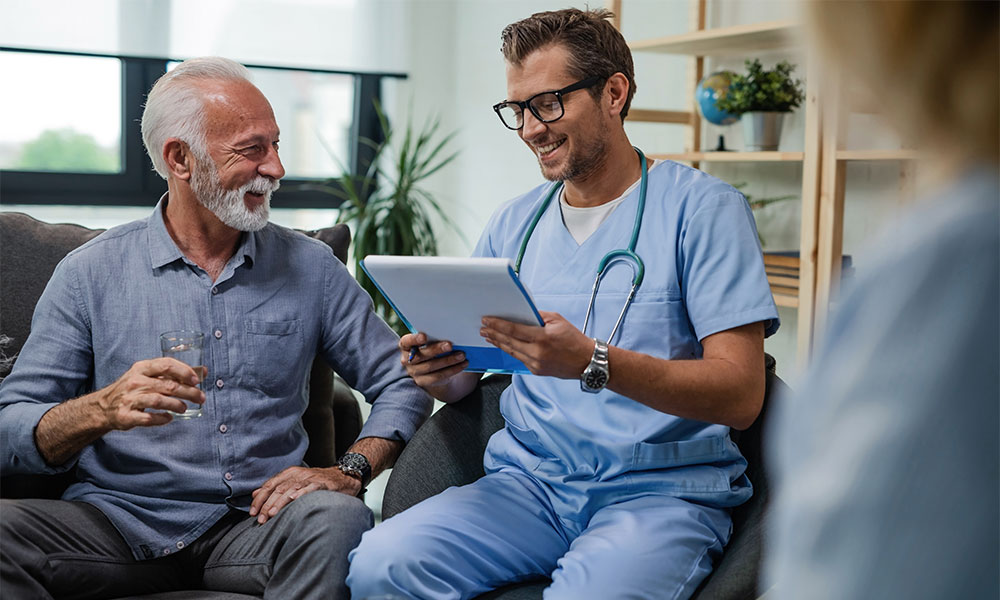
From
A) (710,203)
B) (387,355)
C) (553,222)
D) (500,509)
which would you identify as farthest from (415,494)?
(710,203)

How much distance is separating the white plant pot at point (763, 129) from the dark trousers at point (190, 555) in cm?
169

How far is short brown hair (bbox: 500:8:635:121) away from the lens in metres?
1.64

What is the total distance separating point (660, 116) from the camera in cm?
305

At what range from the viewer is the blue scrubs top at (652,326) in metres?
1.46

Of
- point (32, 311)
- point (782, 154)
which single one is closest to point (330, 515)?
point (32, 311)

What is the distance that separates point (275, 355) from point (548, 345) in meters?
0.60

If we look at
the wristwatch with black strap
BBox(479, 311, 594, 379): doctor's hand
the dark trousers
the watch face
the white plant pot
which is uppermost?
the white plant pot

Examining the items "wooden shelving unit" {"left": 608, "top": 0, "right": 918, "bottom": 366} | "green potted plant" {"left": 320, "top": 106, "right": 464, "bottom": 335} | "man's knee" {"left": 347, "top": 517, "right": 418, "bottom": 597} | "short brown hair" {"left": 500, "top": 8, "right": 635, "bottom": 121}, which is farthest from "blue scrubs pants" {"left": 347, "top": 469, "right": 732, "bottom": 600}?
"green potted plant" {"left": 320, "top": 106, "right": 464, "bottom": 335}

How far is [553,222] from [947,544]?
1221 mm

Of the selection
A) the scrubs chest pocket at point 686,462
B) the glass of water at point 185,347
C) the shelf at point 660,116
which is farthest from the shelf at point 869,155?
the glass of water at point 185,347

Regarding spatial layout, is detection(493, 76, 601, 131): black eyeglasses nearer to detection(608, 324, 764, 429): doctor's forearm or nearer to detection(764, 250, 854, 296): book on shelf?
detection(608, 324, 764, 429): doctor's forearm

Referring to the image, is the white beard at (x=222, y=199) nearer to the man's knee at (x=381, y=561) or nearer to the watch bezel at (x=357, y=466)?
the watch bezel at (x=357, y=466)

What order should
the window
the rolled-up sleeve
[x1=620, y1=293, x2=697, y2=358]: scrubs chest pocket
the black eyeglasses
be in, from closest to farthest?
[x1=620, y1=293, x2=697, y2=358]: scrubs chest pocket < the black eyeglasses < the rolled-up sleeve < the window

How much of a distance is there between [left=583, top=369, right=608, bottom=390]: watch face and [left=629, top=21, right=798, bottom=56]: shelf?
1.51m
